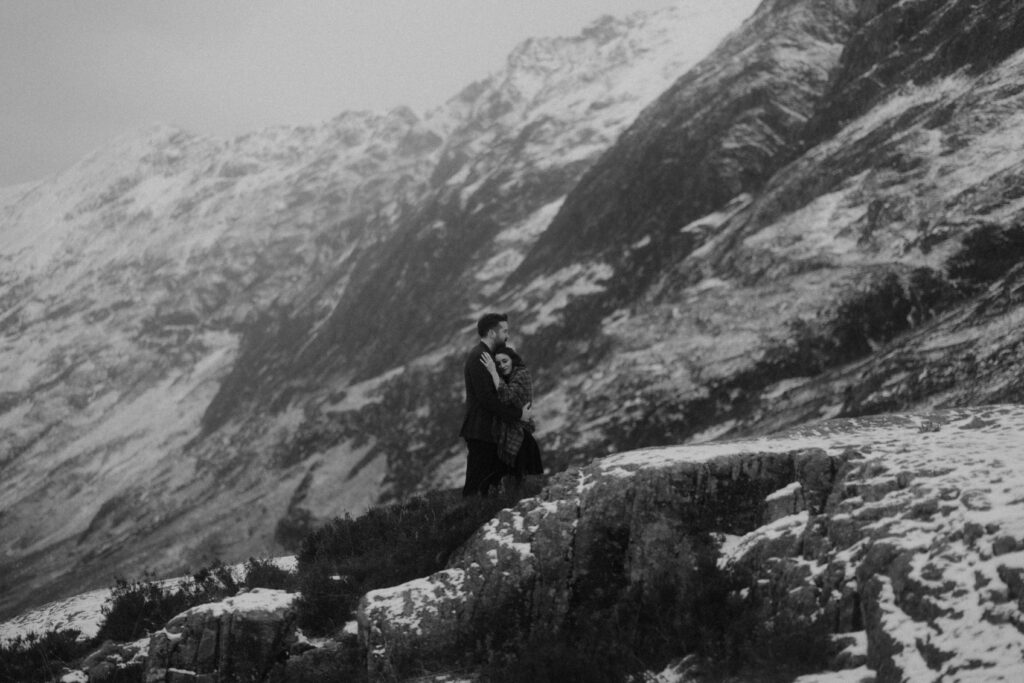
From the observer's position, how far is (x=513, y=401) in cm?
1066

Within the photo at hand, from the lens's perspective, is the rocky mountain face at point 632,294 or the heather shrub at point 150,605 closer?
the heather shrub at point 150,605

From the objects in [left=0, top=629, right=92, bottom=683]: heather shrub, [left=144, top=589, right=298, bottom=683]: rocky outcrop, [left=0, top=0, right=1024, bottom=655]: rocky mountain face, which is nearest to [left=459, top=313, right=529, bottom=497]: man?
[left=144, top=589, right=298, bottom=683]: rocky outcrop

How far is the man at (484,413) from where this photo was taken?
10.6 m

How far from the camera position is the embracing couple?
10.6 meters

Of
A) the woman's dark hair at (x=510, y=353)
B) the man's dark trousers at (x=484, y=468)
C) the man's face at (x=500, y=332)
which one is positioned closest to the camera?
the man's face at (x=500, y=332)

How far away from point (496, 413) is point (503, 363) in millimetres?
580

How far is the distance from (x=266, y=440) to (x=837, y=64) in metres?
59.8

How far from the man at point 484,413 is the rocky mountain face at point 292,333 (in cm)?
856

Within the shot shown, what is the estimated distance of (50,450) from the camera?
5773 inches

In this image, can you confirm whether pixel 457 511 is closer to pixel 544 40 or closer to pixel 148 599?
pixel 148 599

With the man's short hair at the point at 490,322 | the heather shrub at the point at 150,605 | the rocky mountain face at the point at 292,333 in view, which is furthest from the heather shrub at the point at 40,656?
the rocky mountain face at the point at 292,333

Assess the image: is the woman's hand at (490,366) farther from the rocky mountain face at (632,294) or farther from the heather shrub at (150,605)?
the heather shrub at (150,605)

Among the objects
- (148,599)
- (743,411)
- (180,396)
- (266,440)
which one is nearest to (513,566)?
(148,599)

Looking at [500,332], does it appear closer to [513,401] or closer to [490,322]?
[490,322]
